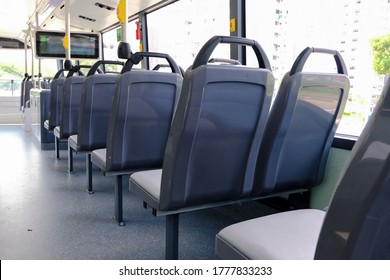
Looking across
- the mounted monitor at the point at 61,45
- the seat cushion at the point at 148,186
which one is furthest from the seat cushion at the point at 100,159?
the mounted monitor at the point at 61,45

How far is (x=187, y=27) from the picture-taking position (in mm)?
4543

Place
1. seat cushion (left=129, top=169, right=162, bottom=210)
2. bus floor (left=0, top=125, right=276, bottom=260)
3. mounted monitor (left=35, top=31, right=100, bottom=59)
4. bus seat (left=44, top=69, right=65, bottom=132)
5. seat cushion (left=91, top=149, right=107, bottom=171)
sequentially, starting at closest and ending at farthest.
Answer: seat cushion (left=129, top=169, right=162, bottom=210) → bus floor (left=0, top=125, right=276, bottom=260) → seat cushion (left=91, top=149, right=107, bottom=171) → bus seat (left=44, top=69, right=65, bottom=132) → mounted monitor (left=35, top=31, right=100, bottom=59)

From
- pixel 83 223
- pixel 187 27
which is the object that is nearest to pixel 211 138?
pixel 83 223

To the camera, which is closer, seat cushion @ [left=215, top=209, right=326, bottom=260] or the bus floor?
seat cushion @ [left=215, top=209, right=326, bottom=260]

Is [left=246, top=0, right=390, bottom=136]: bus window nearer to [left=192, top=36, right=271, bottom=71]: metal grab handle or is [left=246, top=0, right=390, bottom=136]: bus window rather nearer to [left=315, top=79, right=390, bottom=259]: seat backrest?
[left=192, top=36, right=271, bottom=71]: metal grab handle

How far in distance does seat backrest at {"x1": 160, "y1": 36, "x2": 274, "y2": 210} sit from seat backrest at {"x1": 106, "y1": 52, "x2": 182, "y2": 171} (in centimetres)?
71

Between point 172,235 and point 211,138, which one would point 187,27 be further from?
point 172,235

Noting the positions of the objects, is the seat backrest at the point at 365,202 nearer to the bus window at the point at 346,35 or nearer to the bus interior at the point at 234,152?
the bus interior at the point at 234,152

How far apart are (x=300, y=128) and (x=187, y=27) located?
317cm

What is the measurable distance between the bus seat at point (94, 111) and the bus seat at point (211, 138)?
1288 millimetres

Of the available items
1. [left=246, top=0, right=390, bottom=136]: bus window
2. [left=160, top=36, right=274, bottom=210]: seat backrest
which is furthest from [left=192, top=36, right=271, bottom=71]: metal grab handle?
[left=246, top=0, right=390, bottom=136]: bus window

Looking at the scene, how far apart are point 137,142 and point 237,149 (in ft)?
2.69

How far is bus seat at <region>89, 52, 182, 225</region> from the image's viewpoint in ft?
6.83
